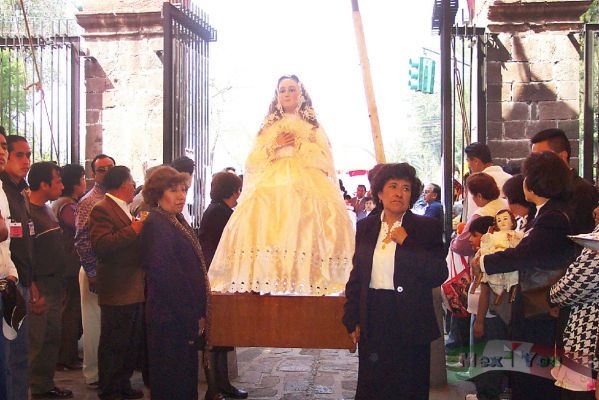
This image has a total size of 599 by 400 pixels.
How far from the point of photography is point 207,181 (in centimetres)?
928

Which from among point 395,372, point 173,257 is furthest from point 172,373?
point 395,372

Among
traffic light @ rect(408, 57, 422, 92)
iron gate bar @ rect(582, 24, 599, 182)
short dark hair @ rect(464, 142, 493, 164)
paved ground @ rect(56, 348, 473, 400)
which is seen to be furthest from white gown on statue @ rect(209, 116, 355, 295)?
traffic light @ rect(408, 57, 422, 92)

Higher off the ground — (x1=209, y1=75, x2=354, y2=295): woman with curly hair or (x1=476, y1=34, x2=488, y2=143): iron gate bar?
(x1=476, y1=34, x2=488, y2=143): iron gate bar

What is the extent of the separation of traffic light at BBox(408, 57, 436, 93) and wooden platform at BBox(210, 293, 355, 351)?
14250 mm

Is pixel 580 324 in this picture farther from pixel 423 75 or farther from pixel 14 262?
pixel 423 75

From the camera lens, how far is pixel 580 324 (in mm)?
3957

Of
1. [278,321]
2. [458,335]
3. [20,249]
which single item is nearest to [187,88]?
[458,335]

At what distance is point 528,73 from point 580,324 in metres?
5.46

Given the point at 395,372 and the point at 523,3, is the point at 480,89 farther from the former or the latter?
the point at 395,372

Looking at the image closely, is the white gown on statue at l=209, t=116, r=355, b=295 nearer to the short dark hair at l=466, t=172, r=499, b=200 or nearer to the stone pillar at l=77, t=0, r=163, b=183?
the short dark hair at l=466, t=172, r=499, b=200

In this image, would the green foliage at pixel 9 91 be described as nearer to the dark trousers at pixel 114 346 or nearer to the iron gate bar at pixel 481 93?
the dark trousers at pixel 114 346

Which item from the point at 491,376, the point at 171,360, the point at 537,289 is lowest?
the point at 491,376

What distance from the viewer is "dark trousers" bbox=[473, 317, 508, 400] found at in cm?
500

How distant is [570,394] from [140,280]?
121 inches
